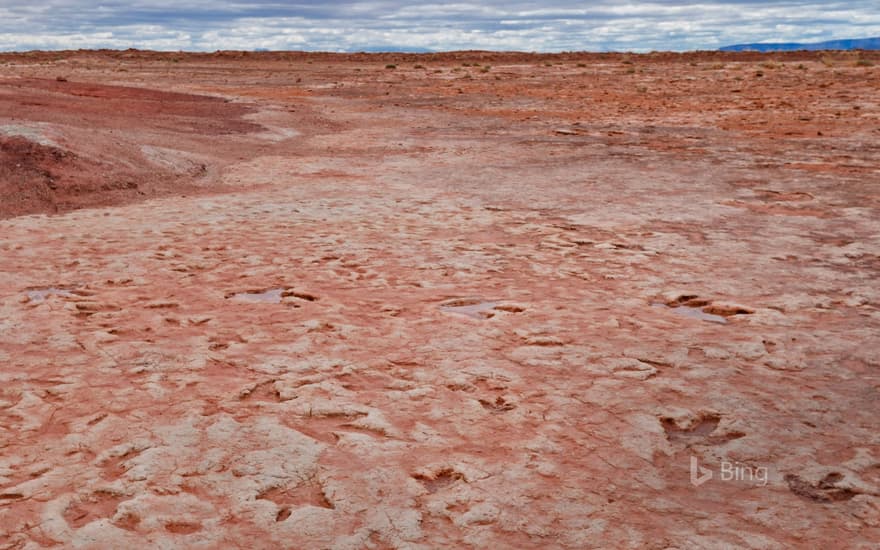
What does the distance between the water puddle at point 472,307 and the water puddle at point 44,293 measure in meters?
3.55

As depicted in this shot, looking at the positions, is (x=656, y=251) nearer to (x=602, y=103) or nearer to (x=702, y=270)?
(x=702, y=270)

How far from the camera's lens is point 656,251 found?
9.70 meters

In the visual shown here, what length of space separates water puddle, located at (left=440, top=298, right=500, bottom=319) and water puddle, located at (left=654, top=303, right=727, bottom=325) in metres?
1.56

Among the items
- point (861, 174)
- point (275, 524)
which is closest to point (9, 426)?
point (275, 524)

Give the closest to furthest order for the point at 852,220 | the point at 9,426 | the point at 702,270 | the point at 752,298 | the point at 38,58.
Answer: the point at 9,426 → the point at 752,298 → the point at 702,270 → the point at 852,220 → the point at 38,58

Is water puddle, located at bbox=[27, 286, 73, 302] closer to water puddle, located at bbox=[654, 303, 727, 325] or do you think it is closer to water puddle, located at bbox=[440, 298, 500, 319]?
water puddle, located at bbox=[440, 298, 500, 319]

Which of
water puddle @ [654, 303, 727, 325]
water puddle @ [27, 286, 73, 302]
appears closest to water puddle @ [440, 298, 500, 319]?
water puddle @ [654, 303, 727, 325]

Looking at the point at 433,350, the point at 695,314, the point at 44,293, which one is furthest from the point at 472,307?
the point at 44,293

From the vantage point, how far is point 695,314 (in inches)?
303

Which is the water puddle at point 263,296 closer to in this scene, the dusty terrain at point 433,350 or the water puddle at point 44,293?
the dusty terrain at point 433,350

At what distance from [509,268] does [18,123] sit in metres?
10.2

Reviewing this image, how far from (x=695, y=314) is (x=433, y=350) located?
255 centimetres

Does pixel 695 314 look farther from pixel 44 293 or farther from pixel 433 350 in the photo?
pixel 44 293

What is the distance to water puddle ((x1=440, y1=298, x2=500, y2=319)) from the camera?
25.0 ft
